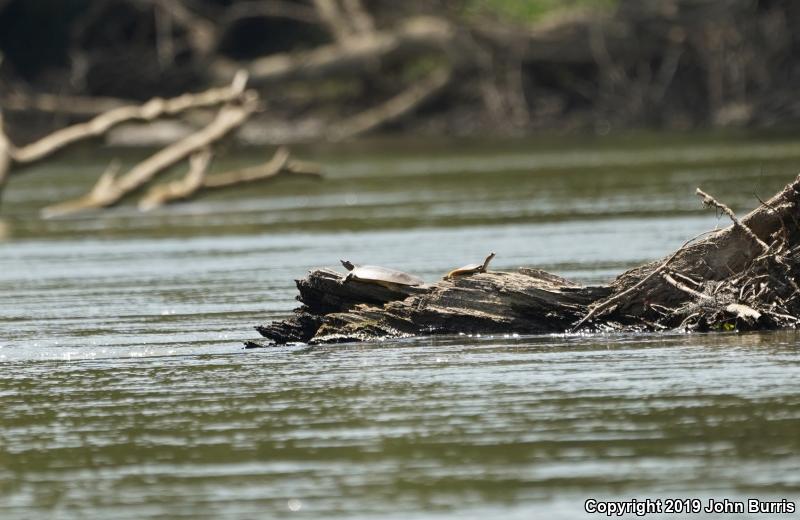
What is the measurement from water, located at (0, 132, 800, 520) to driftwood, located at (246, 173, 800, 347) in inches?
9.4

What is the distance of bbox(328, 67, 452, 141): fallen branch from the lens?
53375 mm

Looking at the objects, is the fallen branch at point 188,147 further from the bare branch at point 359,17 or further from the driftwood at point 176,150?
the bare branch at point 359,17

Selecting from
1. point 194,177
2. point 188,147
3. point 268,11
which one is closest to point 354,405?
point 188,147

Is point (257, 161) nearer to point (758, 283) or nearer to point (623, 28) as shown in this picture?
point (623, 28)

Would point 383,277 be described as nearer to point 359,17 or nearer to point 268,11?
point 359,17

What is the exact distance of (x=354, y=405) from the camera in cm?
1030

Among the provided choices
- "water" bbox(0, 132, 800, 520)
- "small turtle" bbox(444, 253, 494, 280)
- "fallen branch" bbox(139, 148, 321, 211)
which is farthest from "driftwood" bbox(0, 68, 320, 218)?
"small turtle" bbox(444, 253, 494, 280)

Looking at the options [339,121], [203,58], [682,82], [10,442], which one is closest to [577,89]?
[682,82]

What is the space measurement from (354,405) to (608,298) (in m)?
3.00

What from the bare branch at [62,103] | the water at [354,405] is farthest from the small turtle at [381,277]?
the bare branch at [62,103]

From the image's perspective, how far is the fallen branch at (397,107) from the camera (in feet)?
175

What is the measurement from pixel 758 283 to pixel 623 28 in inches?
1476

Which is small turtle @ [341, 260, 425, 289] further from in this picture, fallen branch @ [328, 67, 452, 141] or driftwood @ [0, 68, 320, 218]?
fallen branch @ [328, 67, 452, 141]

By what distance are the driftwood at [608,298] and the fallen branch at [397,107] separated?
39866 mm
